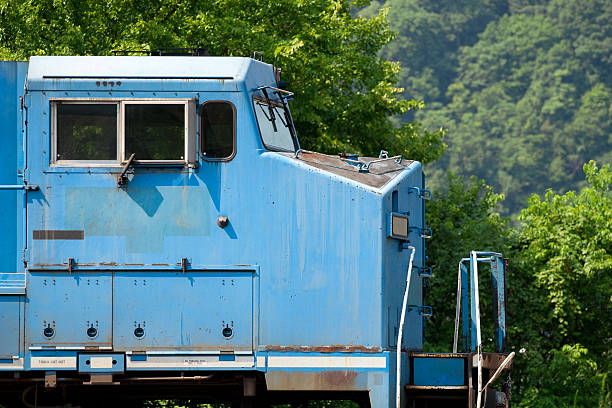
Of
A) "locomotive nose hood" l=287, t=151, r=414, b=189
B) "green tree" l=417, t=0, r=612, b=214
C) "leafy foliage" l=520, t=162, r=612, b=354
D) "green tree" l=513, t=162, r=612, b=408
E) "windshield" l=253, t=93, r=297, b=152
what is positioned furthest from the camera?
"green tree" l=417, t=0, r=612, b=214

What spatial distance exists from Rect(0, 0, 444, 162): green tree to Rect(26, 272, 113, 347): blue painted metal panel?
8.54m

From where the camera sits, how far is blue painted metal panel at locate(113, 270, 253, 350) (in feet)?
33.4

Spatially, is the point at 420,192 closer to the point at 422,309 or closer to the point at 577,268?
the point at 422,309

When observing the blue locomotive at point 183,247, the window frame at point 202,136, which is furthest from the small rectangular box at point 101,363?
the window frame at point 202,136

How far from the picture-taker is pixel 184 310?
10195mm

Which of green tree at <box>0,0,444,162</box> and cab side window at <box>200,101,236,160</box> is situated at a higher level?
green tree at <box>0,0,444,162</box>

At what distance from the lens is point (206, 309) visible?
10188mm

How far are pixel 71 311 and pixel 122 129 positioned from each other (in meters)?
1.95

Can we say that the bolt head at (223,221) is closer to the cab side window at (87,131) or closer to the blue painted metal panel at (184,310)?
the blue painted metal panel at (184,310)

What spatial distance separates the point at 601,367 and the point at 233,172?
1415 cm

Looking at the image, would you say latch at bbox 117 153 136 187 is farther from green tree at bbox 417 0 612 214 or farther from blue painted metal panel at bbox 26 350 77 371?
green tree at bbox 417 0 612 214

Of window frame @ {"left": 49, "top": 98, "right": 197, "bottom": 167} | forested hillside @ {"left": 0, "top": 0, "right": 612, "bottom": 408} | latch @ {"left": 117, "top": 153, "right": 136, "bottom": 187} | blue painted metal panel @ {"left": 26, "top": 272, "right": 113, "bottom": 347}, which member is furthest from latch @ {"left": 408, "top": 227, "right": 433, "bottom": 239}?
forested hillside @ {"left": 0, "top": 0, "right": 612, "bottom": 408}

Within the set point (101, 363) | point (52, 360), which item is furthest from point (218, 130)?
point (52, 360)

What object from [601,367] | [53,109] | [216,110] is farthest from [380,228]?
[601,367]
